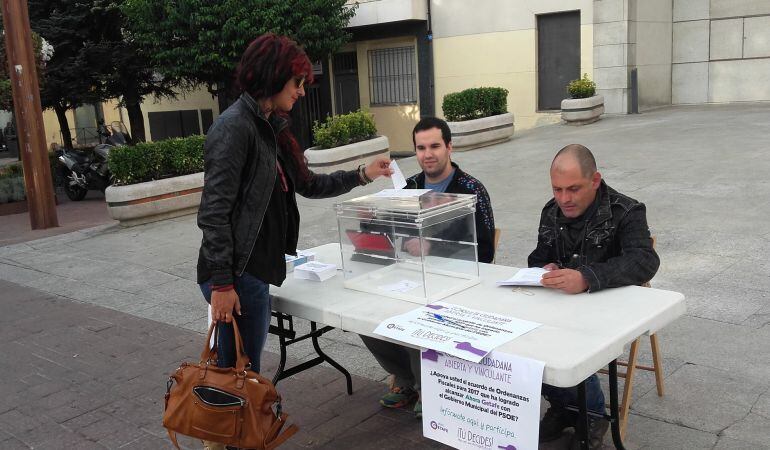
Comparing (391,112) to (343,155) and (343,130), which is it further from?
(343,155)

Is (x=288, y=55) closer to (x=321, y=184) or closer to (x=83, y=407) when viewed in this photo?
(x=321, y=184)

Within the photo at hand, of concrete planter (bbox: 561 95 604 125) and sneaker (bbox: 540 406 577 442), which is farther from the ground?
concrete planter (bbox: 561 95 604 125)

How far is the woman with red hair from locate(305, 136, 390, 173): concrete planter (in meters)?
8.21

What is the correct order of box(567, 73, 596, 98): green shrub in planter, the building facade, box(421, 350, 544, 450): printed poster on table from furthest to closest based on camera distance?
the building facade → box(567, 73, 596, 98): green shrub in planter → box(421, 350, 544, 450): printed poster on table

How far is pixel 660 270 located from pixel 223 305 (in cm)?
407

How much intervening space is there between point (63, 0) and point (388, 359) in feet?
45.0

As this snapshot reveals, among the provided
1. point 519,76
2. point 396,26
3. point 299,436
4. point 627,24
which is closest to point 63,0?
point 396,26

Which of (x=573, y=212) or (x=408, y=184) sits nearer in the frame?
(x=573, y=212)

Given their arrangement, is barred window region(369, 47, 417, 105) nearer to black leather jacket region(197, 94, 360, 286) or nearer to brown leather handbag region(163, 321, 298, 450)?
A: black leather jacket region(197, 94, 360, 286)

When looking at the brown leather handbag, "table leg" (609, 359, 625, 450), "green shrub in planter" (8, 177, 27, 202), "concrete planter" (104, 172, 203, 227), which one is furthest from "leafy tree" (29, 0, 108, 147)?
"table leg" (609, 359, 625, 450)

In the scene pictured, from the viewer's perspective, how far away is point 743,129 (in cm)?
1164

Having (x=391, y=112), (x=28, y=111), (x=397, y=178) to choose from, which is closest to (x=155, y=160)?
(x=28, y=111)

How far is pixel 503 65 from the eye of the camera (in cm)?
1655

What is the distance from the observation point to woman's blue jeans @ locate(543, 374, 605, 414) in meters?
3.09
